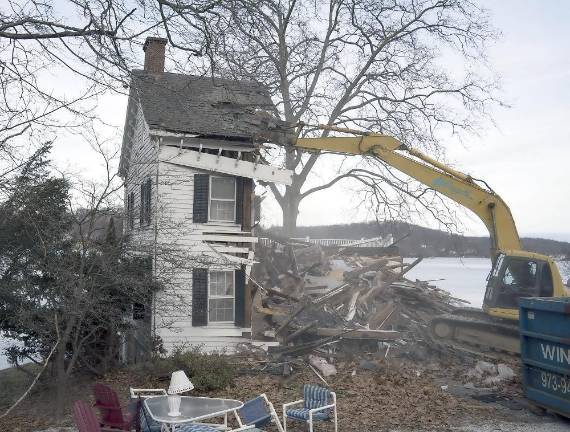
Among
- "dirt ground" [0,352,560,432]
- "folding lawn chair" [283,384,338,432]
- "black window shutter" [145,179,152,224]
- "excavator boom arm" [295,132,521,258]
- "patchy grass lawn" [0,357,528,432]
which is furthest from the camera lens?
"black window shutter" [145,179,152,224]

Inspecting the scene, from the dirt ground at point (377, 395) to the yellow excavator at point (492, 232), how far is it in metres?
1.62

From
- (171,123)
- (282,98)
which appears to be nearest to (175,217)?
(171,123)

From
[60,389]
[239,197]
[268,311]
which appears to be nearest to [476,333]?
[268,311]

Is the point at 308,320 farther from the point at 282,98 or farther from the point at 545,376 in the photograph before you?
the point at 282,98

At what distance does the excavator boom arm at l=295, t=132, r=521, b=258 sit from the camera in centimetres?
1460

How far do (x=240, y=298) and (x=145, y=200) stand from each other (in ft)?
13.5

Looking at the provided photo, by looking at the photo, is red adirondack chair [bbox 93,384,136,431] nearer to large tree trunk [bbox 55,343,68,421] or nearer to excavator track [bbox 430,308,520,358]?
large tree trunk [bbox 55,343,68,421]

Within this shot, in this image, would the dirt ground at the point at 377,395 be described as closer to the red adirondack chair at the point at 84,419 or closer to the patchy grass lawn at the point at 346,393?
the patchy grass lawn at the point at 346,393

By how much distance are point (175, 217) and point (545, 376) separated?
969 centimetres

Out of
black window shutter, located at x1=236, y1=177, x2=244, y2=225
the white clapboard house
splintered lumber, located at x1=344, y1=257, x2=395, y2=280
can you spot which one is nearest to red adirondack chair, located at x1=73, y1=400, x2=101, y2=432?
the white clapboard house

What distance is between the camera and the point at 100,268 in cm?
1254

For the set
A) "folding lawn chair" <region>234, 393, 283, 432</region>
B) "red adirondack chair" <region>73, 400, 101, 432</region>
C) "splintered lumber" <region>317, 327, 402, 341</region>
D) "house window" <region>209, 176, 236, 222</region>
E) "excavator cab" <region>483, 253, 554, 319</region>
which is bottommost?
"folding lawn chair" <region>234, 393, 283, 432</region>

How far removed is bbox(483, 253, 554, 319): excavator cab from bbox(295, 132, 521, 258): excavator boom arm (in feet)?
1.99

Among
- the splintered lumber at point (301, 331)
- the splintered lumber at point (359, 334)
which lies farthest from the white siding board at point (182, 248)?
the splintered lumber at point (359, 334)
